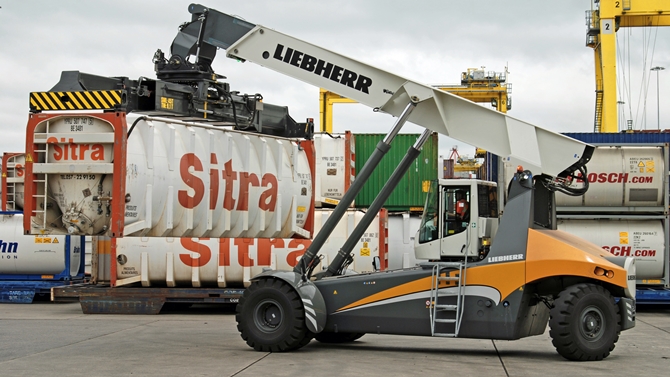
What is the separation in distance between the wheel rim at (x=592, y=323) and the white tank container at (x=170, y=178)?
772 centimetres

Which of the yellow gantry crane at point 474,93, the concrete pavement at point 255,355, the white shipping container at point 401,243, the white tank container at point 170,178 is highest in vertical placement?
the yellow gantry crane at point 474,93

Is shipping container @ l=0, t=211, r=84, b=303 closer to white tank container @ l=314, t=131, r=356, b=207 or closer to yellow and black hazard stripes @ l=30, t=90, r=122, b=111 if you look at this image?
white tank container @ l=314, t=131, r=356, b=207

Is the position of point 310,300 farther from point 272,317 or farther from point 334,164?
point 334,164

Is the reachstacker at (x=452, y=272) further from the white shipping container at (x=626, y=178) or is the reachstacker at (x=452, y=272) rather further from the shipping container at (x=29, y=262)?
the shipping container at (x=29, y=262)

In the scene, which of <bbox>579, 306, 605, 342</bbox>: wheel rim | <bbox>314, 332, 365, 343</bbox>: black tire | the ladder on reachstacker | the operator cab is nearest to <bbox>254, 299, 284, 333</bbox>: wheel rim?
<bbox>314, 332, 365, 343</bbox>: black tire

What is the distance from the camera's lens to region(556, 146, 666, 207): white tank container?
19562 mm

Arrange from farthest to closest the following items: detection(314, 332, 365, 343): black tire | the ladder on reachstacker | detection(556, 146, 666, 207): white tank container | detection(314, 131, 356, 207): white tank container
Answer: detection(314, 131, 356, 207): white tank container → detection(556, 146, 666, 207): white tank container → detection(314, 332, 365, 343): black tire → the ladder on reachstacker

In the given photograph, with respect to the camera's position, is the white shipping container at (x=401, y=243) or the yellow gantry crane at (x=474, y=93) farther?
the yellow gantry crane at (x=474, y=93)

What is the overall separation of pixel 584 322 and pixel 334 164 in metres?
13.9

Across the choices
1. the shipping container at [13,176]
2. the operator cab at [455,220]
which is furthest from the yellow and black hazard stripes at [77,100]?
the operator cab at [455,220]

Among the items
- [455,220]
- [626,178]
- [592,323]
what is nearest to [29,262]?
[455,220]

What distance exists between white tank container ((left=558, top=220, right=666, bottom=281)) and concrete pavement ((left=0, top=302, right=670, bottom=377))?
4.04 metres

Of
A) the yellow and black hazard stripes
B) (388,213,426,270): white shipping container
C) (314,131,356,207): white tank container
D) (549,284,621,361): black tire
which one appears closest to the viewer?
(549,284,621,361): black tire

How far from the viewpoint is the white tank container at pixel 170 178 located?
13.6 meters
